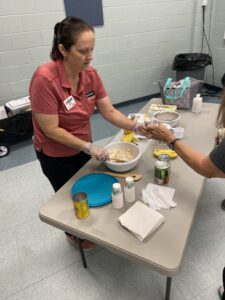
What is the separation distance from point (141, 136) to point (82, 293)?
1.05 meters

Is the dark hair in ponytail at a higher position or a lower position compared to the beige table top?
higher

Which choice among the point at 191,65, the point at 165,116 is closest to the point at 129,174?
the point at 165,116

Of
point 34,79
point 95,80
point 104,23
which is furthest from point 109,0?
point 34,79

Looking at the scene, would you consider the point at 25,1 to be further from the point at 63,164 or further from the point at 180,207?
the point at 180,207

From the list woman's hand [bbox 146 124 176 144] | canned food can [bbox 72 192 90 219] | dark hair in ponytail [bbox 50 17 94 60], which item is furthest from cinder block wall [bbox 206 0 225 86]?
canned food can [bbox 72 192 90 219]

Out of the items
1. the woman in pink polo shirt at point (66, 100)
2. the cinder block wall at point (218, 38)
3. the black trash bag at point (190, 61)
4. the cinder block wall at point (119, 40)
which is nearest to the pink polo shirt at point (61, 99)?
the woman in pink polo shirt at point (66, 100)

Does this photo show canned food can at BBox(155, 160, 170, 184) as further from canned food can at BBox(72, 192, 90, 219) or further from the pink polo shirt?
the pink polo shirt

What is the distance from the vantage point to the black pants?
59.6 inches

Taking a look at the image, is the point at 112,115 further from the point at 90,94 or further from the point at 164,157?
the point at 164,157

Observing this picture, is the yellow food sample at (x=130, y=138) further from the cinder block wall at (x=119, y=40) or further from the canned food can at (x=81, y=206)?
the cinder block wall at (x=119, y=40)

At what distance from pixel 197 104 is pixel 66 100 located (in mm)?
1067

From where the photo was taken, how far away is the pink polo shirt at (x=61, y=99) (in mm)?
1232

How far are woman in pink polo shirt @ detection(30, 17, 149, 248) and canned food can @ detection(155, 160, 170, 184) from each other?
29 cm

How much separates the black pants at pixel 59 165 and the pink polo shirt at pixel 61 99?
0.04 metres
